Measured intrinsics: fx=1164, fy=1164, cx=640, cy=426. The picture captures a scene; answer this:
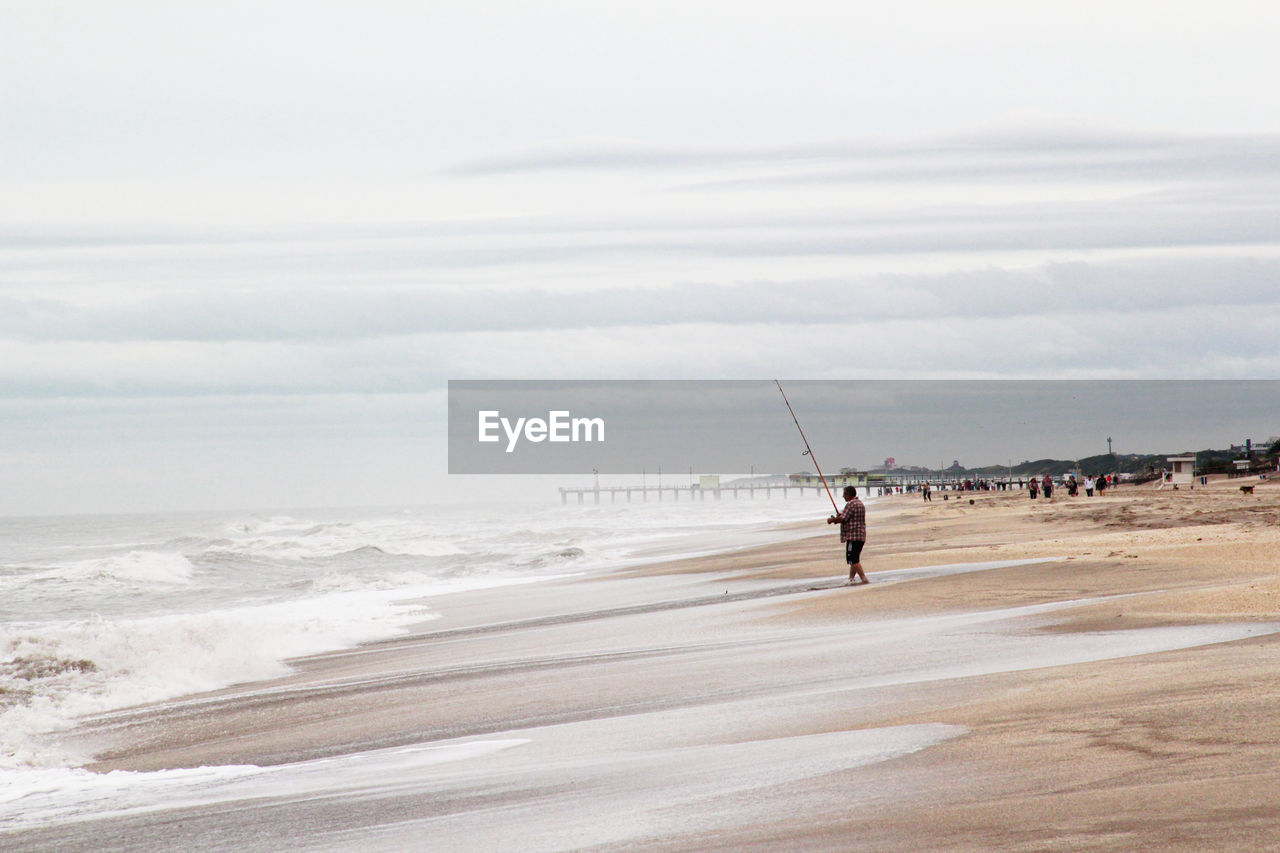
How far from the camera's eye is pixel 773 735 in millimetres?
5996

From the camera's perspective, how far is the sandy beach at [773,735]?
4.21m

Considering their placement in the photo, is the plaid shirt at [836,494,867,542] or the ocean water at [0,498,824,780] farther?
the plaid shirt at [836,494,867,542]

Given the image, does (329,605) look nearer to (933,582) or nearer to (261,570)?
(933,582)

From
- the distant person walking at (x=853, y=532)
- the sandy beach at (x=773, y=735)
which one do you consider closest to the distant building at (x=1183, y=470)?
the distant person walking at (x=853, y=532)

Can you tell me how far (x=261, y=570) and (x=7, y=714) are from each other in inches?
1013

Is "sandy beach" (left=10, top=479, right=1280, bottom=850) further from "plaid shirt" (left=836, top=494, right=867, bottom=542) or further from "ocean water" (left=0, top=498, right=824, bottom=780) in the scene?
"plaid shirt" (left=836, top=494, right=867, bottom=542)

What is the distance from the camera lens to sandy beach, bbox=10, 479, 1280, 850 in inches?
166


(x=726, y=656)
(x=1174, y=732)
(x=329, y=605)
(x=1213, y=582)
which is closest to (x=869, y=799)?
(x=1174, y=732)

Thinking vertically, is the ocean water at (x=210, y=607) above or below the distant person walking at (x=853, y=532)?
below

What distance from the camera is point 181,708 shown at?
9672 millimetres

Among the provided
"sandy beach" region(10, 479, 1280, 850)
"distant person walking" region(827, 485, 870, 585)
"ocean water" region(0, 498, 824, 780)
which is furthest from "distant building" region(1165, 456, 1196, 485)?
"sandy beach" region(10, 479, 1280, 850)

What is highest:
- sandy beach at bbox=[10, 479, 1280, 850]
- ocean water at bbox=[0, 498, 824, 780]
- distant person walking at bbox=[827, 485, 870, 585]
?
distant person walking at bbox=[827, 485, 870, 585]

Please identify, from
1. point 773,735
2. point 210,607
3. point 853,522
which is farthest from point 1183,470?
point 773,735

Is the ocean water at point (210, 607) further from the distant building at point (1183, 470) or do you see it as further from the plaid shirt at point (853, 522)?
the distant building at point (1183, 470)
